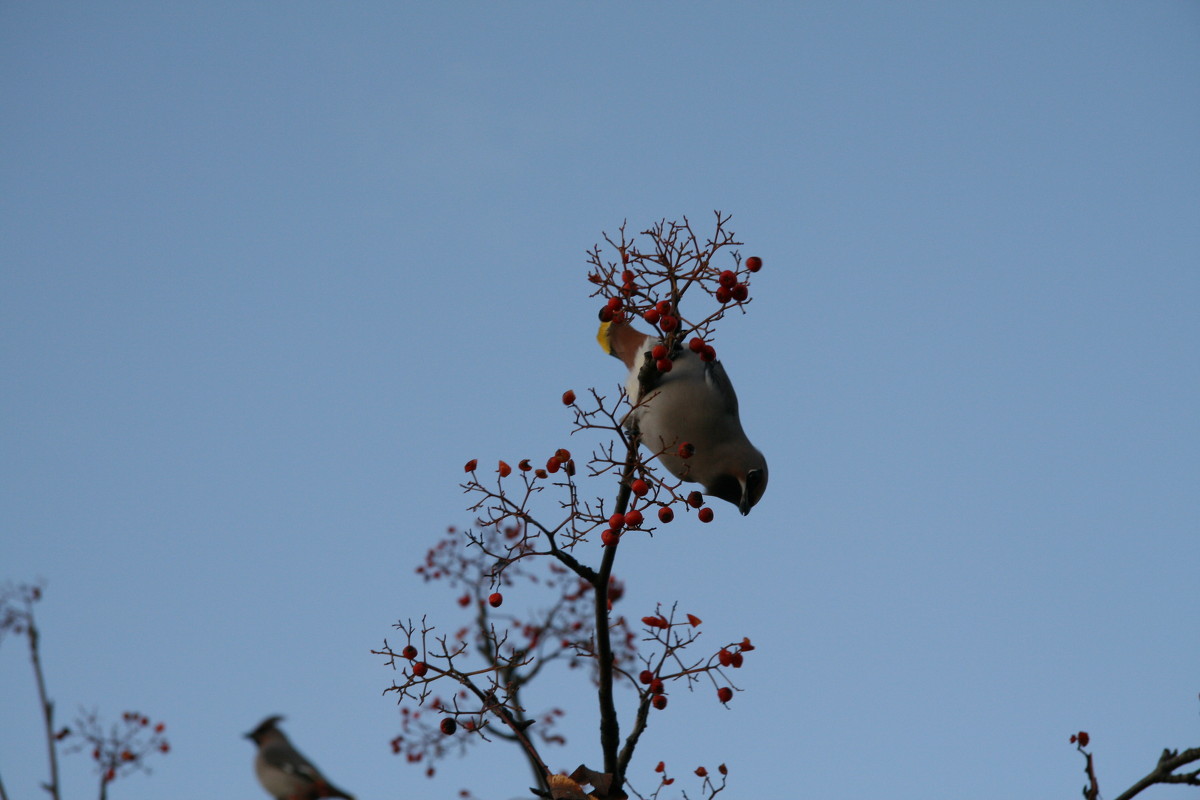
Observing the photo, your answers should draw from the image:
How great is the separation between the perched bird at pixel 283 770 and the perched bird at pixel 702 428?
7.31ft

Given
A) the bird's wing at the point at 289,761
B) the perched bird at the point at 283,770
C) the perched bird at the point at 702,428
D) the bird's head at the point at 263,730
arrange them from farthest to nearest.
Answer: the bird's head at the point at 263,730 → the bird's wing at the point at 289,761 → the perched bird at the point at 283,770 → the perched bird at the point at 702,428

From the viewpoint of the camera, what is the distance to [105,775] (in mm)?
5891

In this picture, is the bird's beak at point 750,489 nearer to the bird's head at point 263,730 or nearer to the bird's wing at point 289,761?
the bird's wing at point 289,761

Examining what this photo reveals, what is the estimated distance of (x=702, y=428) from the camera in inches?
134

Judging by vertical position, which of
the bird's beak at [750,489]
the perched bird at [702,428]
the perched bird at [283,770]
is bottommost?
the perched bird at [283,770]

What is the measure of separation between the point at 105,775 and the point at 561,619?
3.09 meters

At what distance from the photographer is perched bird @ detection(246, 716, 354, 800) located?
4.43 metres

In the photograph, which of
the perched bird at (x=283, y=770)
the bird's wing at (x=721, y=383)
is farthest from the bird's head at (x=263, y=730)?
the bird's wing at (x=721, y=383)

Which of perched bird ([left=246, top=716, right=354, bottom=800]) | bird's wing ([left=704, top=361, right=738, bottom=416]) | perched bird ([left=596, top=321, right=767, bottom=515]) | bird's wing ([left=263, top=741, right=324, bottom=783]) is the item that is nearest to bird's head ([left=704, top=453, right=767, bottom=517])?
perched bird ([left=596, top=321, right=767, bottom=515])

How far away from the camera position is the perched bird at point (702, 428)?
3408mm

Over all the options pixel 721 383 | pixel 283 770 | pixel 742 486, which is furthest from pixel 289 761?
pixel 721 383

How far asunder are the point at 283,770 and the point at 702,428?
108 inches

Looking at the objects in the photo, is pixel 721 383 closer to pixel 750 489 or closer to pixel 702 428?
pixel 702 428

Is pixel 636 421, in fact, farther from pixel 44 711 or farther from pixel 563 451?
pixel 44 711
